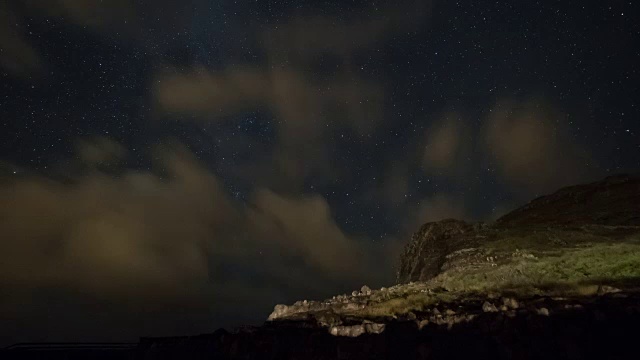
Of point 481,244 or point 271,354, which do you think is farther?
point 481,244

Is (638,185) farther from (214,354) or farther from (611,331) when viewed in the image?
(214,354)

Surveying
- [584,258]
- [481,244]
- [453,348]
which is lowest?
[453,348]

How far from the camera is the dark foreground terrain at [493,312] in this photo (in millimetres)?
17812

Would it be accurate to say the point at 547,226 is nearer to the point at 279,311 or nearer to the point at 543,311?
the point at 543,311

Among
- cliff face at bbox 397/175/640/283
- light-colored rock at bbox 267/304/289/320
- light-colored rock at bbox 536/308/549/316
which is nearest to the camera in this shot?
light-colored rock at bbox 536/308/549/316

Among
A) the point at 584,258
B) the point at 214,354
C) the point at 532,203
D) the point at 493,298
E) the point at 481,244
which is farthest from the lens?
the point at 532,203

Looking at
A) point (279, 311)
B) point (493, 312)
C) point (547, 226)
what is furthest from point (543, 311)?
point (547, 226)

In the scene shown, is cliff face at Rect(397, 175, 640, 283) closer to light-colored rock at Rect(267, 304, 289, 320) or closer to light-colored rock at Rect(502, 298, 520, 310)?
light-colored rock at Rect(267, 304, 289, 320)

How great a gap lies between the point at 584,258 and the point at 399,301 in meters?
14.7

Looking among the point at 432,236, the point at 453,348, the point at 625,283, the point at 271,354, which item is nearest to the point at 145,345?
the point at 271,354

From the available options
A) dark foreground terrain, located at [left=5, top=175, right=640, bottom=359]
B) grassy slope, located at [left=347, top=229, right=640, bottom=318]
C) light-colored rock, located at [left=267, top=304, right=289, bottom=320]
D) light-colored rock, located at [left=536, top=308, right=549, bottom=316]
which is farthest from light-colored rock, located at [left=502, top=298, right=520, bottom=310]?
light-colored rock, located at [left=267, top=304, right=289, bottom=320]

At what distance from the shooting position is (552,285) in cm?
2912

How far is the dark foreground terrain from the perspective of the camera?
17812 millimetres

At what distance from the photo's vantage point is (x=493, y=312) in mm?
21203
